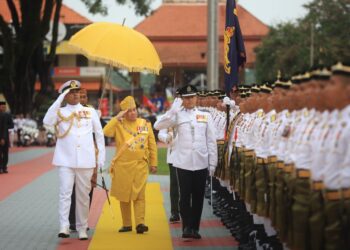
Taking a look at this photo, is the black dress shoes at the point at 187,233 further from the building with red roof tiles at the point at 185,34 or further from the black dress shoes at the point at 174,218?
the building with red roof tiles at the point at 185,34

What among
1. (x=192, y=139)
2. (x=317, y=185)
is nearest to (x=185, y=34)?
(x=192, y=139)

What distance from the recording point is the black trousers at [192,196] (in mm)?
11523

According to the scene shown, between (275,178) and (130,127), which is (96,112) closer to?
(130,127)

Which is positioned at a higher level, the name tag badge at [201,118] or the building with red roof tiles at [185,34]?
the building with red roof tiles at [185,34]

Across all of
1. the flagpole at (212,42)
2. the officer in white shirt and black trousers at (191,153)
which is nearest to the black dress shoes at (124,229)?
the officer in white shirt and black trousers at (191,153)

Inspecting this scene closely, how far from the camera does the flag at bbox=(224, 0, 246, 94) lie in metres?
14.1

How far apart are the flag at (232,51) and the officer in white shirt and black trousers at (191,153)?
2.26 metres

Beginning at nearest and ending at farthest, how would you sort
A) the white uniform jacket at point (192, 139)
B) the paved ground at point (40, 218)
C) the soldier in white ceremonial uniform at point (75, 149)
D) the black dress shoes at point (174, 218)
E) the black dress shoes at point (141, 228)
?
1. the paved ground at point (40, 218)
2. the soldier in white ceremonial uniform at point (75, 149)
3. the white uniform jacket at point (192, 139)
4. the black dress shoes at point (141, 228)
5. the black dress shoes at point (174, 218)

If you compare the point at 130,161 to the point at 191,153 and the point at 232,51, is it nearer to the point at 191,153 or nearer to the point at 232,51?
the point at 191,153

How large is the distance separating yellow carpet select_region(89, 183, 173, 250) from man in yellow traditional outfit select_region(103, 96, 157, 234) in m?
0.25

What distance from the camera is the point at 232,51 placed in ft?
46.6

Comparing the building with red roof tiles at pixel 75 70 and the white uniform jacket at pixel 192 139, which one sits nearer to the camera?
the white uniform jacket at pixel 192 139

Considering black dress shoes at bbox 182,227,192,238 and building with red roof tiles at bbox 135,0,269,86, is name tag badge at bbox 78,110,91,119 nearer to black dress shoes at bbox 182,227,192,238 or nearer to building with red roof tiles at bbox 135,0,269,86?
black dress shoes at bbox 182,227,192,238

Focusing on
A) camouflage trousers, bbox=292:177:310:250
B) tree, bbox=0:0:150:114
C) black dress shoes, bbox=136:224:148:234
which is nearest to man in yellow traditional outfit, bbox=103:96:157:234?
black dress shoes, bbox=136:224:148:234
